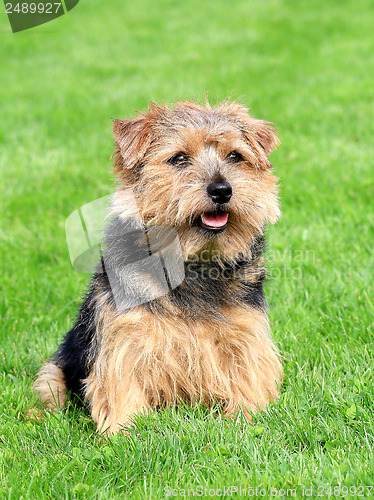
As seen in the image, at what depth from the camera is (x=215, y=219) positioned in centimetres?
313

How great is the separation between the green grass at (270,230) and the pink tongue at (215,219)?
100cm

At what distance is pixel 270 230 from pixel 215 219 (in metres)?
2.71

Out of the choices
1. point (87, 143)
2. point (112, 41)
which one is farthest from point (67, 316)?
point (112, 41)

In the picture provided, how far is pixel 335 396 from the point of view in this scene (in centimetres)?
326

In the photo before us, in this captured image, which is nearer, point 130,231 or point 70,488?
point 70,488

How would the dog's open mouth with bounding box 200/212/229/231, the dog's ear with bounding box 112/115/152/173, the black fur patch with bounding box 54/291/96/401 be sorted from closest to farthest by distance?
1. the dog's open mouth with bounding box 200/212/229/231
2. the dog's ear with bounding box 112/115/152/173
3. the black fur patch with bounding box 54/291/96/401

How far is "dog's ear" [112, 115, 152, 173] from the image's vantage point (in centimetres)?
323

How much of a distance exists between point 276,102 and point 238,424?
6.96 meters

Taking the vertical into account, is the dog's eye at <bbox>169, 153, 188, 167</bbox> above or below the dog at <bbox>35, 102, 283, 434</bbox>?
above

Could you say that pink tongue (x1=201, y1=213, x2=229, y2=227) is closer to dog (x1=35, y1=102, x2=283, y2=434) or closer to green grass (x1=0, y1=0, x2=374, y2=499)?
dog (x1=35, y1=102, x2=283, y2=434)

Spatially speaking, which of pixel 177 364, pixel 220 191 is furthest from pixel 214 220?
pixel 177 364

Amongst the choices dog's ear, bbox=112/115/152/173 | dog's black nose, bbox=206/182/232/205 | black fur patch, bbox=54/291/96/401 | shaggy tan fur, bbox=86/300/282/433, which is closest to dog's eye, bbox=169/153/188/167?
dog's ear, bbox=112/115/152/173

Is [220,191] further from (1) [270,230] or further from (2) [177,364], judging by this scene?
(1) [270,230]

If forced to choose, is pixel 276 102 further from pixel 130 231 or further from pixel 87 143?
pixel 130 231
